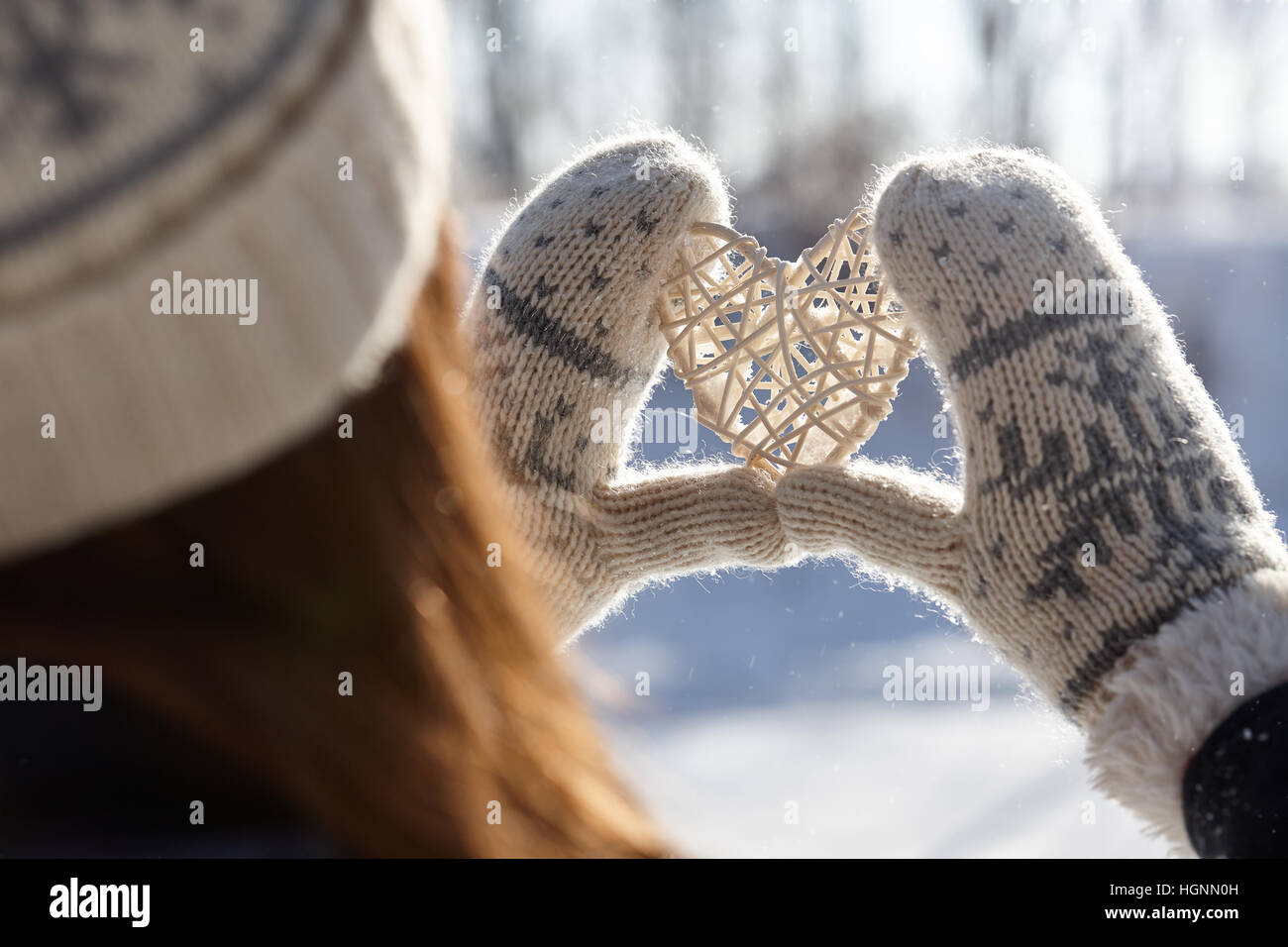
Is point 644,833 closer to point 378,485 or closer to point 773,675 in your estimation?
point 378,485

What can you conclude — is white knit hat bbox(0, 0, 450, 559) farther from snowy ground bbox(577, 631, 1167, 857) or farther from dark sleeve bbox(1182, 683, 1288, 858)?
snowy ground bbox(577, 631, 1167, 857)

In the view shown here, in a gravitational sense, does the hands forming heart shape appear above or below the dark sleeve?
above

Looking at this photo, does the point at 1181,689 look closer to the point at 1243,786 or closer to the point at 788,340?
the point at 1243,786

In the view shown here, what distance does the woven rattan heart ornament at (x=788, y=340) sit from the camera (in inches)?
27.8

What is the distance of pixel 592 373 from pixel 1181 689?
404 mm

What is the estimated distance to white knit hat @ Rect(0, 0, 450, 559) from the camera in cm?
24

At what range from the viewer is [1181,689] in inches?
21.1

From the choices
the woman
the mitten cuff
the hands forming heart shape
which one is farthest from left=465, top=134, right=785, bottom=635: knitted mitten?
the woman

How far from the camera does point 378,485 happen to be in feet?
0.93

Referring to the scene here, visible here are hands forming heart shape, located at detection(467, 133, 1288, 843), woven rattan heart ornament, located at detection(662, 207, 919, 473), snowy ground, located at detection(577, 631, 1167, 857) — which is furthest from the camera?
snowy ground, located at detection(577, 631, 1167, 857)

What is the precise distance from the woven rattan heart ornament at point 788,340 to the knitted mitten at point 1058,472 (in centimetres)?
4

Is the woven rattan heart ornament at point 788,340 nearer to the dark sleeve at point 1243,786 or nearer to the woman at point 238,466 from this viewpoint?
the dark sleeve at point 1243,786

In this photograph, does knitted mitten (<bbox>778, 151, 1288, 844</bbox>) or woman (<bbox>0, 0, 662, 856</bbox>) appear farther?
knitted mitten (<bbox>778, 151, 1288, 844</bbox>)

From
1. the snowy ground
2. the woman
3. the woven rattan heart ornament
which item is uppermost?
the woven rattan heart ornament
